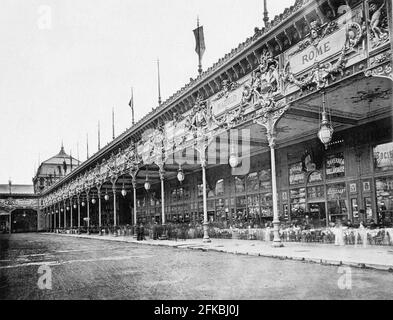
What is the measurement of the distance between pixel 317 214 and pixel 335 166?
2842 millimetres

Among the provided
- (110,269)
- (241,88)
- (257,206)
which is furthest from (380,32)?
(257,206)

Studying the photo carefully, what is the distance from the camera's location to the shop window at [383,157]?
57.7 feet

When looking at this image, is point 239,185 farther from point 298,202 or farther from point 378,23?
point 378,23

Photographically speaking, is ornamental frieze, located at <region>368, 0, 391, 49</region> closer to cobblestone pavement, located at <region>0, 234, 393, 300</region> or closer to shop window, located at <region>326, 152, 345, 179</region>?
cobblestone pavement, located at <region>0, 234, 393, 300</region>

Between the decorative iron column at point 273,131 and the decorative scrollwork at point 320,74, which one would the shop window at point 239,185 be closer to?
the decorative iron column at point 273,131

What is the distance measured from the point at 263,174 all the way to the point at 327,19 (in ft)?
44.3

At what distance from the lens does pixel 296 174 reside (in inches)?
892

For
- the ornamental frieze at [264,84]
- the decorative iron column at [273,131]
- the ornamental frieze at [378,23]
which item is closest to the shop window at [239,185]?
the ornamental frieze at [264,84]

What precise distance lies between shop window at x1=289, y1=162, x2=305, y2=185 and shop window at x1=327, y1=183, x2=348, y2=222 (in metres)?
2.05

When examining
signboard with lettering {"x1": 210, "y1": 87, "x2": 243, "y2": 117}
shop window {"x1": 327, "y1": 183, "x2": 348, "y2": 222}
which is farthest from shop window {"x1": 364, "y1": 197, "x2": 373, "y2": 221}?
signboard with lettering {"x1": 210, "y1": 87, "x2": 243, "y2": 117}

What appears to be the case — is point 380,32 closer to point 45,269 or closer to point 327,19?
point 327,19

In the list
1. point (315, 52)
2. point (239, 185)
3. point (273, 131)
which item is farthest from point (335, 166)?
point (239, 185)

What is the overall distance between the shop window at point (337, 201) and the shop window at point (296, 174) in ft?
6.74

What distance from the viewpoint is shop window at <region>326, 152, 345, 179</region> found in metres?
19.9
